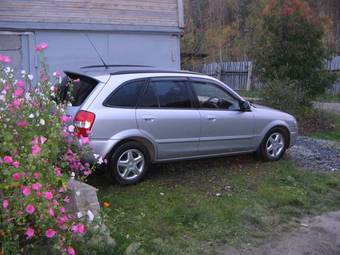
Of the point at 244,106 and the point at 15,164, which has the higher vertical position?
the point at 15,164

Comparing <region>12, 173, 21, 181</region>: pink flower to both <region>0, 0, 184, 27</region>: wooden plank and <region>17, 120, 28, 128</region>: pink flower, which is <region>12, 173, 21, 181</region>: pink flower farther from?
<region>0, 0, 184, 27</region>: wooden plank

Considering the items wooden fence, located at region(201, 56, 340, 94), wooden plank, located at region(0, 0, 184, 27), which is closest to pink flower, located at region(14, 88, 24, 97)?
wooden plank, located at region(0, 0, 184, 27)

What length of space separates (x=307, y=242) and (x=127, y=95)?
3.10 metres

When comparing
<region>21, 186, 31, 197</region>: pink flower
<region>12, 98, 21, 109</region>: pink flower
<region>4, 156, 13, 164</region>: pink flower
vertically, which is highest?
<region>12, 98, 21, 109</region>: pink flower

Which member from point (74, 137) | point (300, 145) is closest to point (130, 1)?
point (300, 145)

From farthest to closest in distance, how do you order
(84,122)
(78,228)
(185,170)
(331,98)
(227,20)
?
(227,20) → (331,98) → (185,170) → (84,122) → (78,228)

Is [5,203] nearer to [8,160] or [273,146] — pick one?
[8,160]

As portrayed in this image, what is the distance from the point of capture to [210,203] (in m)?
6.65

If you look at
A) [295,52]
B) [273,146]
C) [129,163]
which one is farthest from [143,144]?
[295,52]

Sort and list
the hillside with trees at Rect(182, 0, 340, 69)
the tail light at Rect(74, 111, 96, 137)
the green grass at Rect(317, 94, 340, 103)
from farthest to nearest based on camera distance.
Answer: the hillside with trees at Rect(182, 0, 340, 69) < the green grass at Rect(317, 94, 340, 103) < the tail light at Rect(74, 111, 96, 137)

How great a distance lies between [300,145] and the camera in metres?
11.1

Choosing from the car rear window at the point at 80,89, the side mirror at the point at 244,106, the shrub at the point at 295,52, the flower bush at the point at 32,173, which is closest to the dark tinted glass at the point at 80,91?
the car rear window at the point at 80,89

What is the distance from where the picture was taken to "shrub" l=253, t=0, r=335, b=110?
14.9 meters

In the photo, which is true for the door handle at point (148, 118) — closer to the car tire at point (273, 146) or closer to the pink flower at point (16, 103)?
the car tire at point (273, 146)
